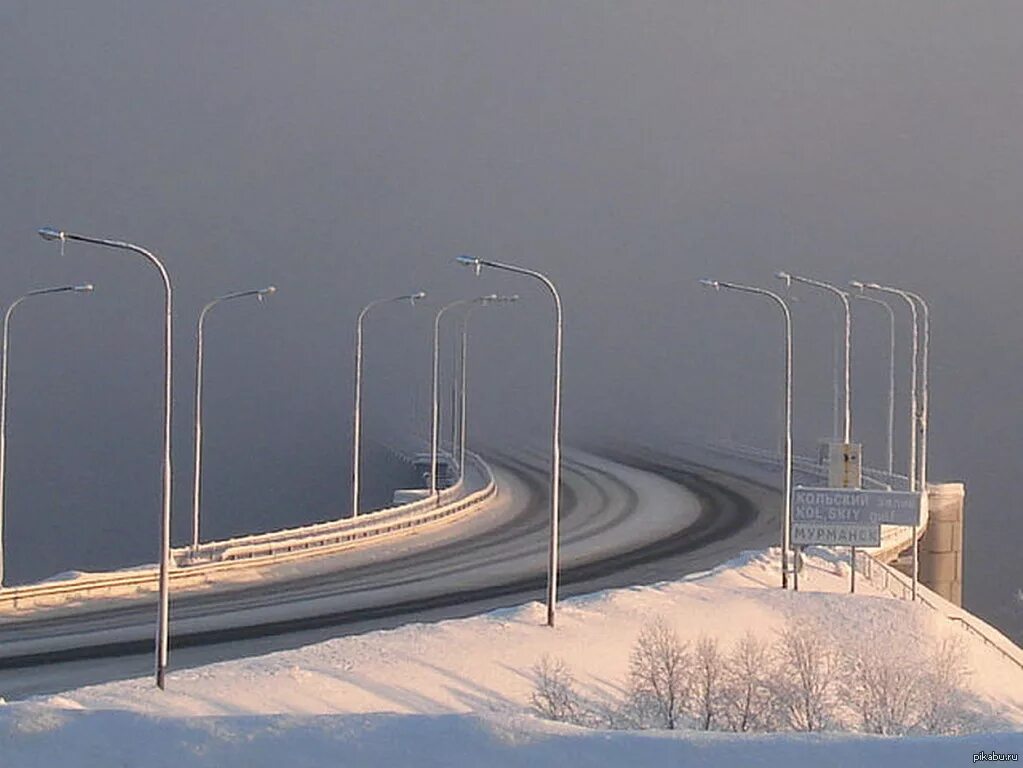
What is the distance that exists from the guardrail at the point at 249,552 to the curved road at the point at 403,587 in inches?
39.4

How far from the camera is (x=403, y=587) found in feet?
134

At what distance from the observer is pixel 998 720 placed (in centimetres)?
2647

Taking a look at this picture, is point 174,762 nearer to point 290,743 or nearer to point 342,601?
point 290,743

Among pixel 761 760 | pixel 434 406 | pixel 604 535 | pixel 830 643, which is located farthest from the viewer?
pixel 434 406

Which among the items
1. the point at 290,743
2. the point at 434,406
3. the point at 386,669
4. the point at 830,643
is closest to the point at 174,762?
the point at 290,743

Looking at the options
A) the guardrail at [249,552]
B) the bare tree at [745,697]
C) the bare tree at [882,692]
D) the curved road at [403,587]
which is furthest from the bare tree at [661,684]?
the guardrail at [249,552]

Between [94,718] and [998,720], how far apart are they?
17.9 metres

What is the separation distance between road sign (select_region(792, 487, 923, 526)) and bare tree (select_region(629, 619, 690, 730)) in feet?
46.9

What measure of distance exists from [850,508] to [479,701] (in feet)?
54.2

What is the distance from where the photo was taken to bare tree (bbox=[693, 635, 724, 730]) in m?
22.1

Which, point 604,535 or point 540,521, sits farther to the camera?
point 540,521

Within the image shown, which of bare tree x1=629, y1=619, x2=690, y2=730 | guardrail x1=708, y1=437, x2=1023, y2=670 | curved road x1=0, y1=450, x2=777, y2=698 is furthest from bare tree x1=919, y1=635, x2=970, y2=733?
curved road x1=0, y1=450, x2=777, y2=698

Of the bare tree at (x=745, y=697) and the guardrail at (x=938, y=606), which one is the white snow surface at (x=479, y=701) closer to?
the guardrail at (x=938, y=606)

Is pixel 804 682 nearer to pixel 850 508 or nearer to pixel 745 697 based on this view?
pixel 745 697
